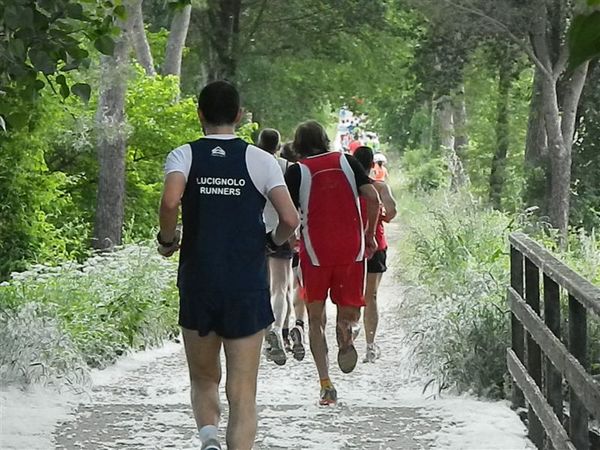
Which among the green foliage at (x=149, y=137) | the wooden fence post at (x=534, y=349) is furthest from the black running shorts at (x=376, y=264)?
the green foliage at (x=149, y=137)

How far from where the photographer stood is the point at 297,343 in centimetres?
925

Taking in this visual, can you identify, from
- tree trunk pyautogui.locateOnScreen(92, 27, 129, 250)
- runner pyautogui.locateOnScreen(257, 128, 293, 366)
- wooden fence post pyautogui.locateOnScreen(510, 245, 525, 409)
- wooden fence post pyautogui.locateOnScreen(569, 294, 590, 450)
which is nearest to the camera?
wooden fence post pyautogui.locateOnScreen(569, 294, 590, 450)

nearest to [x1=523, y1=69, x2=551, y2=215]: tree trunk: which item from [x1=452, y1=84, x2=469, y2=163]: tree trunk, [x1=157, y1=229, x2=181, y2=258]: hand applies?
[x1=452, y1=84, x2=469, y2=163]: tree trunk

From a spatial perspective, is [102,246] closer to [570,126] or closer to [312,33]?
[570,126]

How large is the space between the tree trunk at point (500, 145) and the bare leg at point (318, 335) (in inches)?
550

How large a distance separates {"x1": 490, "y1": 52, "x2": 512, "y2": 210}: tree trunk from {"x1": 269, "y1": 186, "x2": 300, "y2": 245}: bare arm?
1641cm

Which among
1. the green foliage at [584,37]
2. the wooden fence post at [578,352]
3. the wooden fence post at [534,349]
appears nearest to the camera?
the green foliage at [584,37]

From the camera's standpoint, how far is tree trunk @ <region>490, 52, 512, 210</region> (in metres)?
22.0

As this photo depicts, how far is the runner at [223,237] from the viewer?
447 cm

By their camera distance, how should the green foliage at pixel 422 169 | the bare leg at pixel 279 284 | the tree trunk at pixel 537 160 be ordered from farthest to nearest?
the green foliage at pixel 422 169 < the tree trunk at pixel 537 160 < the bare leg at pixel 279 284

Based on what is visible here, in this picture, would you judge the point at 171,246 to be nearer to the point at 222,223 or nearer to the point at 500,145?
the point at 222,223

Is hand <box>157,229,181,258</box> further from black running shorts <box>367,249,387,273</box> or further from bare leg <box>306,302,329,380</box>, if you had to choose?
black running shorts <box>367,249,387,273</box>

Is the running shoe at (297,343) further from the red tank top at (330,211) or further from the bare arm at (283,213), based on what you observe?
the bare arm at (283,213)

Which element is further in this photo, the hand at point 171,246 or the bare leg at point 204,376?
the hand at point 171,246
